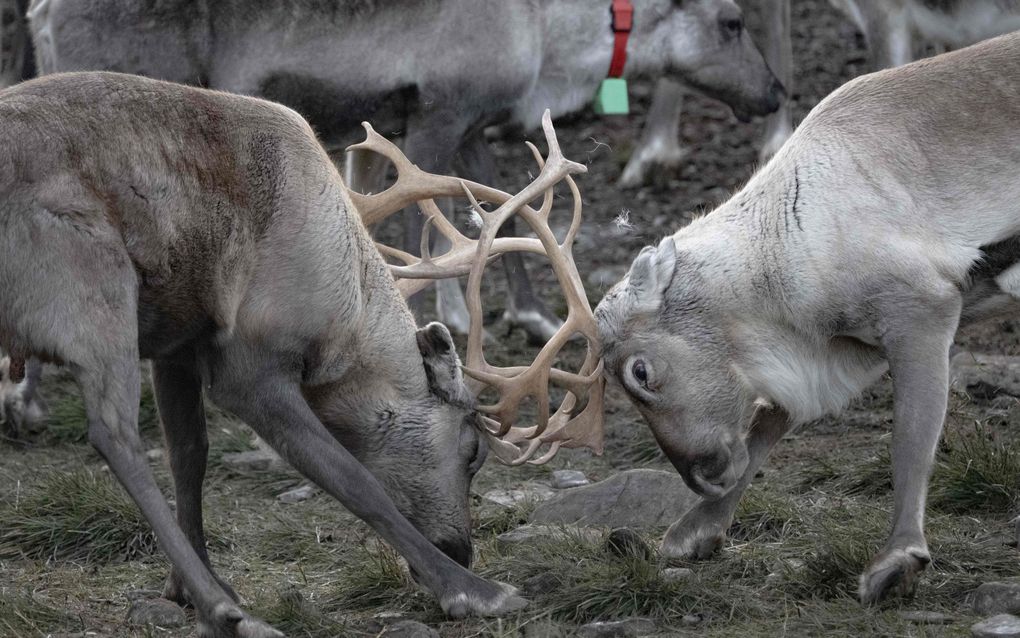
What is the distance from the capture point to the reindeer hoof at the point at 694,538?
4883 mm

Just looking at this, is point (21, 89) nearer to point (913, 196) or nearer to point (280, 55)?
point (913, 196)

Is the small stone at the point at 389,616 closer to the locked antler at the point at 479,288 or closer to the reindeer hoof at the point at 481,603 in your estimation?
the reindeer hoof at the point at 481,603

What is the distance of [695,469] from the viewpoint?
4.77m

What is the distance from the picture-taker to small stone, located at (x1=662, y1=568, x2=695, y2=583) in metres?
4.43

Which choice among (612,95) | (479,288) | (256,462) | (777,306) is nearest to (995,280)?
(777,306)

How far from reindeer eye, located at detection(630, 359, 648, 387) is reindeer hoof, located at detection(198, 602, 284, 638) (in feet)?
4.46

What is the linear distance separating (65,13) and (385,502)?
11.6 feet

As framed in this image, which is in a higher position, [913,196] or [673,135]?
[913,196]

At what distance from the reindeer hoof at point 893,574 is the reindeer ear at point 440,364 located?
1.30m

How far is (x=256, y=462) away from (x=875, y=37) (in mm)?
4472

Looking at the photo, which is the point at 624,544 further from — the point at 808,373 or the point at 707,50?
the point at 707,50

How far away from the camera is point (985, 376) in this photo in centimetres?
637

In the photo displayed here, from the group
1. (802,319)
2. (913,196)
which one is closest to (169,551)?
(802,319)

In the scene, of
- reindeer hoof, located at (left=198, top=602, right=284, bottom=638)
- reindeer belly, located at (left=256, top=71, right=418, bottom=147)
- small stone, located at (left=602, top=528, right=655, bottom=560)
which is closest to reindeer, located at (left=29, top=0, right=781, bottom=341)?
reindeer belly, located at (left=256, top=71, right=418, bottom=147)
